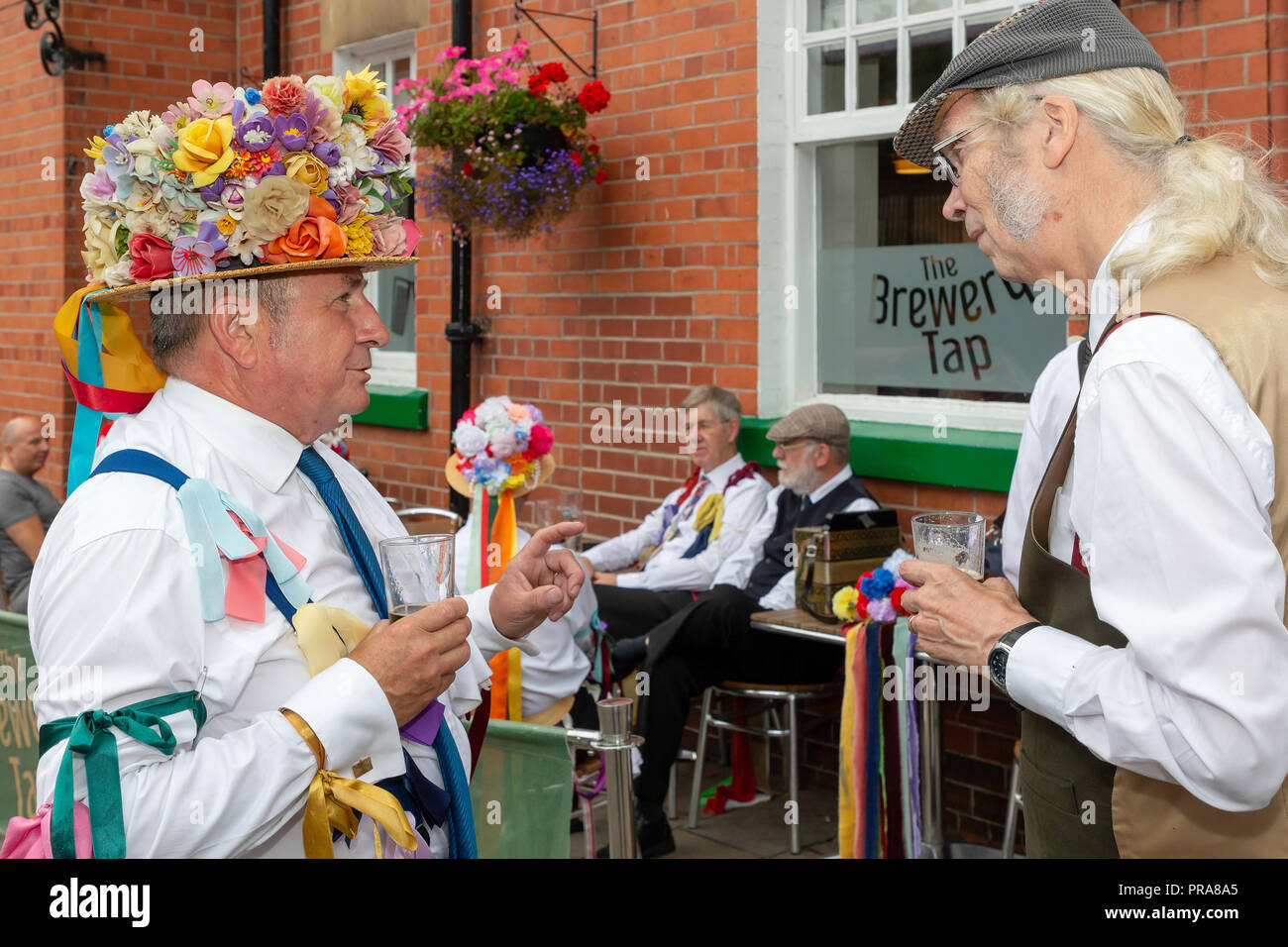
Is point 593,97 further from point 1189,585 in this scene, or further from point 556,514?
point 1189,585

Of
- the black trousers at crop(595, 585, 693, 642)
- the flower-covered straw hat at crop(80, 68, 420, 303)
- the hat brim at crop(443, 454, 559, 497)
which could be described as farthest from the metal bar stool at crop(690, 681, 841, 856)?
the flower-covered straw hat at crop(80, 68, 420, 303)

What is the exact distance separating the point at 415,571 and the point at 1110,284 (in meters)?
1.12

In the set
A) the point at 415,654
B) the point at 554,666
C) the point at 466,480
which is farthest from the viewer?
the point at 466,480

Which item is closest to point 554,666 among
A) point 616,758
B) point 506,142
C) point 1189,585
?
point 616,758

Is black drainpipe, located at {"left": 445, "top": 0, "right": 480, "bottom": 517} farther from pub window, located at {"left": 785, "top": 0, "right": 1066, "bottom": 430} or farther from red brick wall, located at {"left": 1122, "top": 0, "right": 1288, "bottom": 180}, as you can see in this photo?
red brick wall, located at {"left": 1122, "top": 0, "right": 1288, "bottom": 180}

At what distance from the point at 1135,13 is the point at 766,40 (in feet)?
5.37

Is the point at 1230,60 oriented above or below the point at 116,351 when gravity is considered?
above

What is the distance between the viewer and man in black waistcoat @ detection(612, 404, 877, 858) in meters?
4.86

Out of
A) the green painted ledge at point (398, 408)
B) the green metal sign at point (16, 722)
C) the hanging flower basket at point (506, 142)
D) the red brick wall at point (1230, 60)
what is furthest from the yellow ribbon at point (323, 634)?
the green painted ledge at point (398, 408)

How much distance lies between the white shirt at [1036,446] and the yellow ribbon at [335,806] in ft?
4.52

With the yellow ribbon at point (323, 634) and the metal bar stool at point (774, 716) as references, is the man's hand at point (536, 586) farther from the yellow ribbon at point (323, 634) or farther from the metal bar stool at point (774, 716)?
the metal bar stool at point (774, 716)

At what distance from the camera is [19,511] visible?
18.3ft

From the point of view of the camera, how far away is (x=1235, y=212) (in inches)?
70.6

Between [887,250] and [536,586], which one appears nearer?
[536,586]
